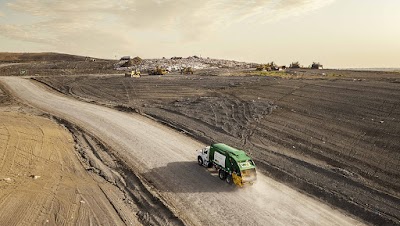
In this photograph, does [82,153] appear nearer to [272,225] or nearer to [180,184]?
[180,184]

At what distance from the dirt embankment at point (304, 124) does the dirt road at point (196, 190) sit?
75.2 inches

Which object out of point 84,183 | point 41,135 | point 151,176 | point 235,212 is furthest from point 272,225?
point 41,135

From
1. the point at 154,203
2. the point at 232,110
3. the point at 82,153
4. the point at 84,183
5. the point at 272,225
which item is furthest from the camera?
the point at 232,110

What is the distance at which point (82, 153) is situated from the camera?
29688 millimetres

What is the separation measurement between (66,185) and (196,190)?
8.68 meters

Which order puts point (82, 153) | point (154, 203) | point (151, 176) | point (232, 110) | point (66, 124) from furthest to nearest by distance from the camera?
point (232, 110)
point (66, 124)
point (82, 153)
point (151, 176)
point (154, 203)

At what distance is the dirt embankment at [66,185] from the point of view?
1936cm

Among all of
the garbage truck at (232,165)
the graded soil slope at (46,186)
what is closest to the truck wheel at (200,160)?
the garbage truck at (232,165)

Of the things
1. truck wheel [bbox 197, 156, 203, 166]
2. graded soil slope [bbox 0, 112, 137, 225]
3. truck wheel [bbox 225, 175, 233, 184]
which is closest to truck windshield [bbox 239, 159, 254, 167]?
truck wheel [bbox 225, 175, 233, 184]

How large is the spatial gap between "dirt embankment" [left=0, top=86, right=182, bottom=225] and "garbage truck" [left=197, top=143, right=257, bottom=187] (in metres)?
5.21

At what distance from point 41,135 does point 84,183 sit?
40.1 ft

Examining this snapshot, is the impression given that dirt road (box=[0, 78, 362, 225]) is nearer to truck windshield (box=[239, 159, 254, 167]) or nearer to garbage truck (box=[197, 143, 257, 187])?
garbage truck (box=[197, 143, 257, 187])

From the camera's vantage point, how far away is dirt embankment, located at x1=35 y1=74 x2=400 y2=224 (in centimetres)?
2427

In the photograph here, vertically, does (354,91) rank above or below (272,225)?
above
